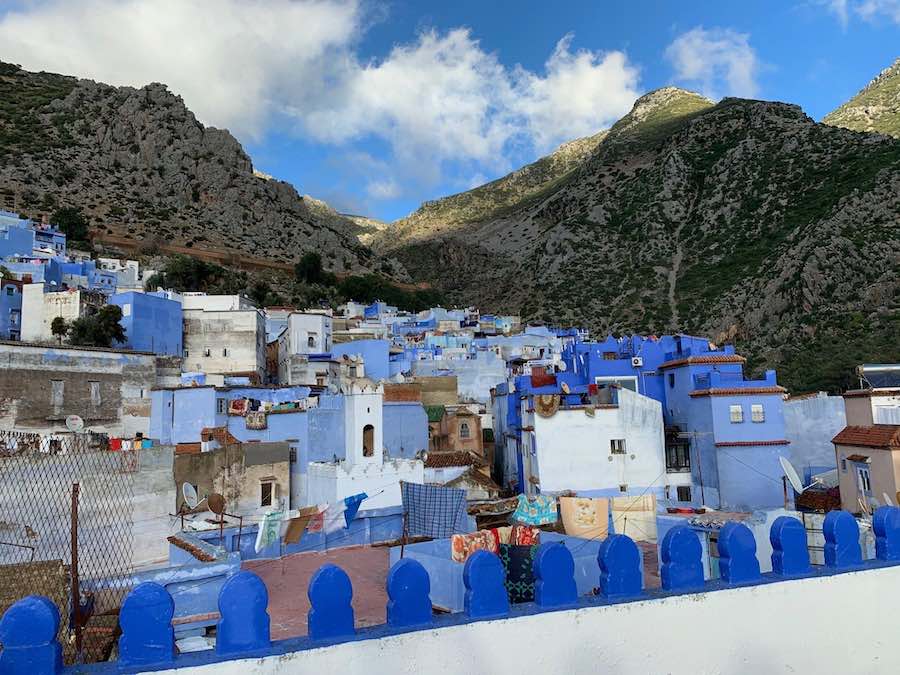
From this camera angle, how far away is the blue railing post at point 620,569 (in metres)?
4.34

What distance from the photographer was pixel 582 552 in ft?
30.6

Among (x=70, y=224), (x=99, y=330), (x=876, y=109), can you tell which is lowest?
(x=99, y=330)

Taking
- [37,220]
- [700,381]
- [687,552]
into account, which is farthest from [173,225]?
[687,552]

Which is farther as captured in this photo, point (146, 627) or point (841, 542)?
→ point (841, 542)

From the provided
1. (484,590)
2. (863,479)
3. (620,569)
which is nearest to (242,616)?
(484,590)

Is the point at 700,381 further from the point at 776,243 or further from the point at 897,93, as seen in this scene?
the point at 897,93

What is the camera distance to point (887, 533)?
535 cm

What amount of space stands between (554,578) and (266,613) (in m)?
1.89

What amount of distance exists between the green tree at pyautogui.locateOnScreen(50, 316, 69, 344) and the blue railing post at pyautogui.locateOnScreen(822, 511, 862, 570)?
32.4 meters

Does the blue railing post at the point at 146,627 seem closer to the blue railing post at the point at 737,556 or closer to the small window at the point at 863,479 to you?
the blue railing post at the point at 737,556

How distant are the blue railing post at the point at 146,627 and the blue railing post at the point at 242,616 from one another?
0.89 ft

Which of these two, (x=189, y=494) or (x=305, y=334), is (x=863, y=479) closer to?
(x=189, y=494)

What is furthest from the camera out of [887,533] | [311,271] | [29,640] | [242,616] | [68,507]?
[311,271]

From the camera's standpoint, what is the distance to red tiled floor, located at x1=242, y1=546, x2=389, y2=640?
7.29m
